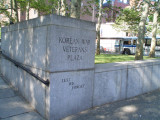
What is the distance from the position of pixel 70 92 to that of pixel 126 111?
5.32 feet

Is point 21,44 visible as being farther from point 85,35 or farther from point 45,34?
point 85,35

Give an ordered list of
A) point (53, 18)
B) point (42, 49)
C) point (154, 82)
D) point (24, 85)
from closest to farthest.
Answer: point (53, 18) → point (42, 49) → point (24, 85) → point (154, 82)

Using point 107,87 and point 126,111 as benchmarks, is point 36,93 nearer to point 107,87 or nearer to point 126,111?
point 107,87

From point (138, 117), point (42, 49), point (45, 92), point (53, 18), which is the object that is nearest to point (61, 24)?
point (53, 18)

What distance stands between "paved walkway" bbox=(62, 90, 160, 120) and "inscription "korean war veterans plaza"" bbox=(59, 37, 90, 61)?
1.43m

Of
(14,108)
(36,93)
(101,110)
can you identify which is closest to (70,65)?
(36,93)

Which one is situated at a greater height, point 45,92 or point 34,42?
point 34,42

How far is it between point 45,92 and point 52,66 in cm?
64

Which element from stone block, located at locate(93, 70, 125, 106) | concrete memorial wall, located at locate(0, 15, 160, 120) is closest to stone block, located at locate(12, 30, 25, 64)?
concrete memorial wall, located at locate(0, 15, 160, 120)

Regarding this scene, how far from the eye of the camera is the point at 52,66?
3.57 metres

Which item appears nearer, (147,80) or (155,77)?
(147,80)

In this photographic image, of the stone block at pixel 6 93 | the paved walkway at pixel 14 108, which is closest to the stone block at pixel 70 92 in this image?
the paved walkway at pixel 14 108

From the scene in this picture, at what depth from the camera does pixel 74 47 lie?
401cm

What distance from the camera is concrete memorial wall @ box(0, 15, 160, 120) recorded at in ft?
11.9
